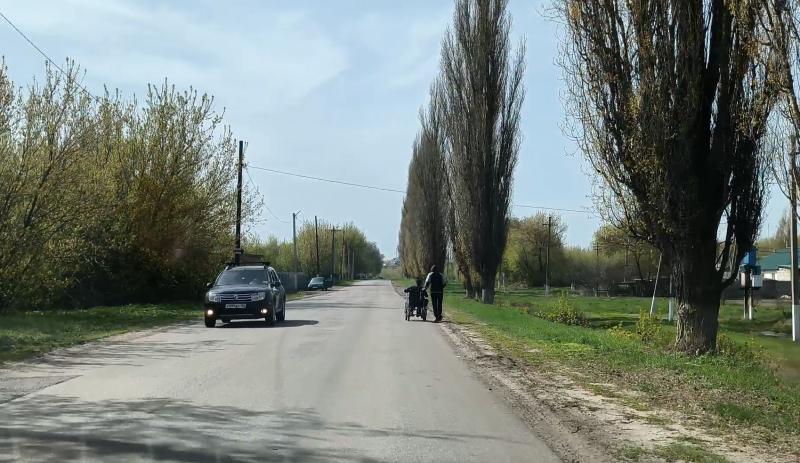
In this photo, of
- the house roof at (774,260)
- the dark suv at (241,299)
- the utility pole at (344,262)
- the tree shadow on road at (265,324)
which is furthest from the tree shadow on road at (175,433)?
the utility pole at (344,262)

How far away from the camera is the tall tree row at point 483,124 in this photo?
36812 millimetres

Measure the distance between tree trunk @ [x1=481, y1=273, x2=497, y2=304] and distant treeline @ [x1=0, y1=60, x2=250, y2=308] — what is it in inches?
495

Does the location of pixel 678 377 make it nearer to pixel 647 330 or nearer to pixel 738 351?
pixel 738 351

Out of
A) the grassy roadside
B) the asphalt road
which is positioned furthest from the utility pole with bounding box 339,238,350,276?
the asphalt road

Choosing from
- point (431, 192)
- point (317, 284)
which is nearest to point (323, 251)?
point (317, 284)

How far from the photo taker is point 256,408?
8789 millimetres

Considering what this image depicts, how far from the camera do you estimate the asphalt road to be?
22.2 ft

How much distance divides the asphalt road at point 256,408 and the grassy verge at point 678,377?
6.06 feet

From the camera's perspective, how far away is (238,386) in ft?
34.3

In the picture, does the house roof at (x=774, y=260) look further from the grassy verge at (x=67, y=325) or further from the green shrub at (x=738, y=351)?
the green shrub at (x=738, y=351)

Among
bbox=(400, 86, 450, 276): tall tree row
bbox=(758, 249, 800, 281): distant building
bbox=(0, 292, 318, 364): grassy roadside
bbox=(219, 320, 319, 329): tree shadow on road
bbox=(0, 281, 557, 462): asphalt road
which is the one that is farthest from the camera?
bbox=(758, 249, 800, 281): distant building

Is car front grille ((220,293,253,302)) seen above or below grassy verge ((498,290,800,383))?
above

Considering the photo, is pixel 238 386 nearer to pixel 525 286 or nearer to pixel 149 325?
pixel 149 325

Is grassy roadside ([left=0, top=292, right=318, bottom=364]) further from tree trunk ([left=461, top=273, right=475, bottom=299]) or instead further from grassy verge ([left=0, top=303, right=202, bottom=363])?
tree trunk ([left=461, top=273, right=475, bottom=299])
